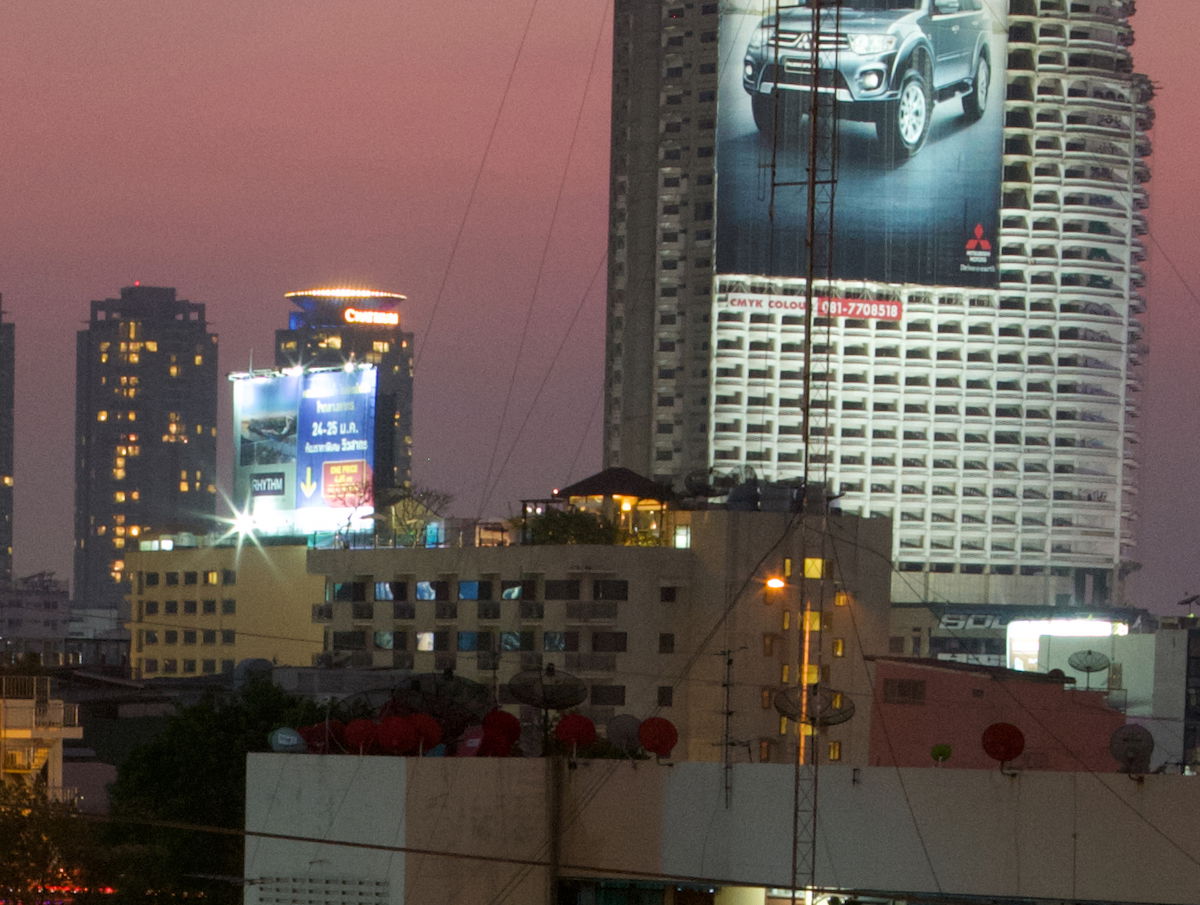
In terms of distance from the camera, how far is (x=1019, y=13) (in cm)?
16050

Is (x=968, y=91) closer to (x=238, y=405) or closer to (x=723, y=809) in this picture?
(x=238, y=405)

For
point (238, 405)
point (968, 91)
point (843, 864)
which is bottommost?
point (843, 864)

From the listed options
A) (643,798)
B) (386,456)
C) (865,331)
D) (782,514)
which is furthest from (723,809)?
(865,331)

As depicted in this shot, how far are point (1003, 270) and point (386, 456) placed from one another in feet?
184

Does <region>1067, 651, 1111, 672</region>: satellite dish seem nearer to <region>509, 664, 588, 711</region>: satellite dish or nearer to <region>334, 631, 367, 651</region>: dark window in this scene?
<region>509, 664, 588, 711</region>: satellite dish

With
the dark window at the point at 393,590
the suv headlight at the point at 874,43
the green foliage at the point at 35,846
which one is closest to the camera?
the green foliage at the point at 35,846

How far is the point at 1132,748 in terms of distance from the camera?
36.8m

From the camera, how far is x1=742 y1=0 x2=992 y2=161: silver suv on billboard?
145750mm

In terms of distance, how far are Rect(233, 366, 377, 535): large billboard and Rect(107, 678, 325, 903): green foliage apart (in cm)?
4457

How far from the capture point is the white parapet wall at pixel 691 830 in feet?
117

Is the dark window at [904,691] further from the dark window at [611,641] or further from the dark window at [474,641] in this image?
the dark window at [474,641]

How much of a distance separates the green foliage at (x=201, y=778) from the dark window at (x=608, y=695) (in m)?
27.2

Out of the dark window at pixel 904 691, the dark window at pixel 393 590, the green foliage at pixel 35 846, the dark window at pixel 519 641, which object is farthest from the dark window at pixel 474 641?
the green foliage at pixel 35 846

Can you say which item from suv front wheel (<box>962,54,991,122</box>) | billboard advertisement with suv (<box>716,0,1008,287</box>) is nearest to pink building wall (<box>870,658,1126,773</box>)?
billboard advertisement with suv (<box>716,0,1008,287</box>)
